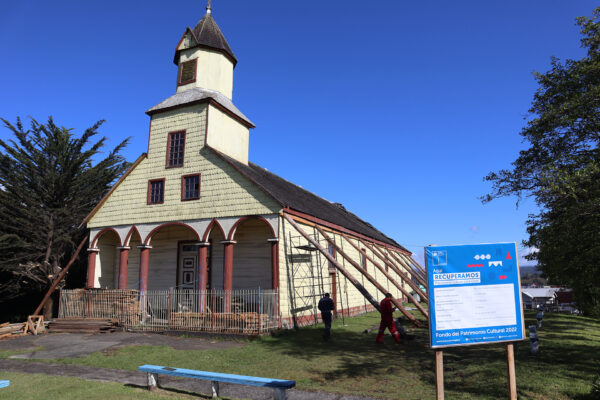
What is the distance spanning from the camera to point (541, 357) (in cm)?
966

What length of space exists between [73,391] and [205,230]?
34.5 feet

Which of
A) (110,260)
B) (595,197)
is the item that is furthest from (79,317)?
(595,197)

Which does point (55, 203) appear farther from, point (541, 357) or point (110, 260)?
point (541, 357)

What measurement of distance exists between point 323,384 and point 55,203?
64.4ft

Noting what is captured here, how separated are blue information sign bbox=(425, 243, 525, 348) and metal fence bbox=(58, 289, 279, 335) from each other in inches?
357

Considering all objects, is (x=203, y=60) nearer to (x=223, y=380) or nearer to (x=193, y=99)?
(x=193, y=99)

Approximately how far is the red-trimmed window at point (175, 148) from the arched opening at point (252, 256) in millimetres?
4614

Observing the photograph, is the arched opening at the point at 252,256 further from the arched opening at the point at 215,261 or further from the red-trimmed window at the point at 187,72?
the red-trimmed window at the point at 187,72

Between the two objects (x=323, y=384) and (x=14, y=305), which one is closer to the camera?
(x=323, y=384)

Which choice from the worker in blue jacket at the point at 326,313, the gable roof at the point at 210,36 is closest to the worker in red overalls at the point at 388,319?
the worker in blue jacket at the point at 326,313

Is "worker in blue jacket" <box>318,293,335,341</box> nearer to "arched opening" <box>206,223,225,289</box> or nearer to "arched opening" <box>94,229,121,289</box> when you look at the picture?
"arched opening" <box>206,223,225,289</box>

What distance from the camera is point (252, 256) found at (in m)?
18.6

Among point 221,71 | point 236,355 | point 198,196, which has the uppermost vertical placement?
point 221,71

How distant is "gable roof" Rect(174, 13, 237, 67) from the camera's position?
21359mm
